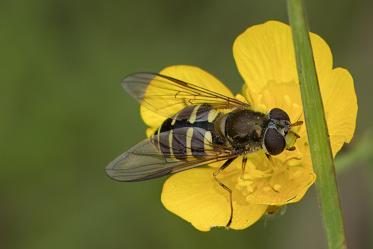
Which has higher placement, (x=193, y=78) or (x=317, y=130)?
(x=193, y=78)

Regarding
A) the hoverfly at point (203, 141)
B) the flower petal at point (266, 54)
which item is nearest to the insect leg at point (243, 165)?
the hoverfly at point (203, 141)

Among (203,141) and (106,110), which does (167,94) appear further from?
(106,110)

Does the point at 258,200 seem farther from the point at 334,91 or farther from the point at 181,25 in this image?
the point at 181,25

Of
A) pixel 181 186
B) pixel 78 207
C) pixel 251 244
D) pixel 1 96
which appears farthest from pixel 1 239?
pixel 181 186

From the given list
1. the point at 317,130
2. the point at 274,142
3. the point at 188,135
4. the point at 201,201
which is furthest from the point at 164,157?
the point at 317,130

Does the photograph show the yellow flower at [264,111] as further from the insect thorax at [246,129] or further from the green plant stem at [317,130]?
the green plant stem at [317,130]

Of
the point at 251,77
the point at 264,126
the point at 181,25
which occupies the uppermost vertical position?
the point at 181,25
